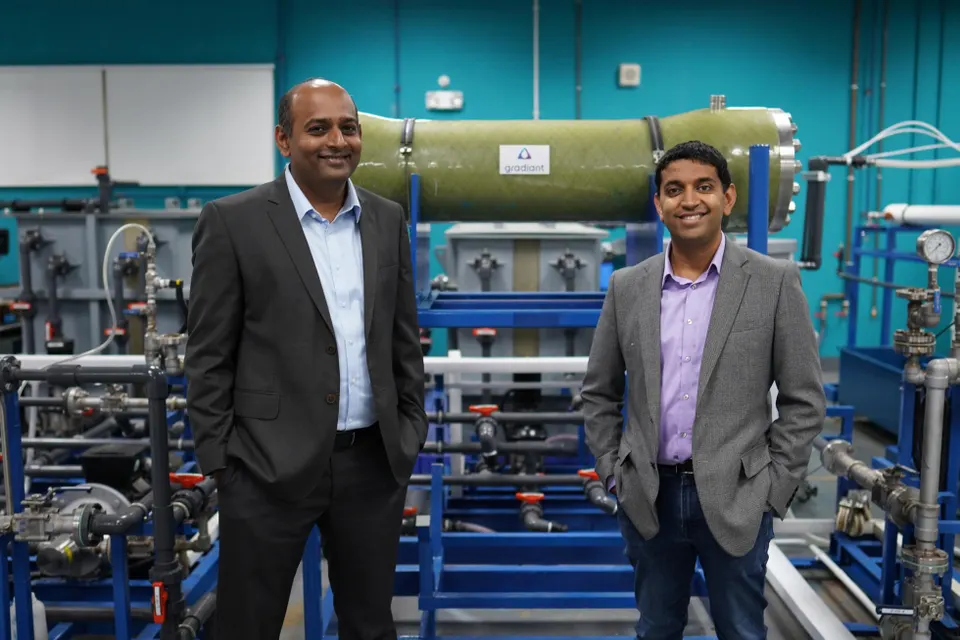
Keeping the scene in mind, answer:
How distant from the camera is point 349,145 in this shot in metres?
1.37

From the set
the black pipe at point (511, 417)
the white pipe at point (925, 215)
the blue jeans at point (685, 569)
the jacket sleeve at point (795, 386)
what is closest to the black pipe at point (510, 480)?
the black pipe at point (511, 417)

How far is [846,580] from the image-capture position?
9.20 ft

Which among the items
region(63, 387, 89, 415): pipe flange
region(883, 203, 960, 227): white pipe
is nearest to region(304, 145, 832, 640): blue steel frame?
region(63, 387, 89, 415): pipe flange

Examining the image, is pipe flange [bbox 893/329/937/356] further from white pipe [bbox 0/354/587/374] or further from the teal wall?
the teal wall

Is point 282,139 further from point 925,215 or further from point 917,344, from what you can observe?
point 925,215

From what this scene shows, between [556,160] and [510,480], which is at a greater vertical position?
[556,160]

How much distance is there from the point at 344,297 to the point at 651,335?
57 centimetres

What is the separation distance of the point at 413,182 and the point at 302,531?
1.04 meters

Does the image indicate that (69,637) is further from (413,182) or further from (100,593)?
(413,182)

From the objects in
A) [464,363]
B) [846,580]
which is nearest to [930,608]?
[846,580]

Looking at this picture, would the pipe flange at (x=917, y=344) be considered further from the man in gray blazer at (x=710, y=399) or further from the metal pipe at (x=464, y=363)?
the man in gray blazer at (x=710, y=399)

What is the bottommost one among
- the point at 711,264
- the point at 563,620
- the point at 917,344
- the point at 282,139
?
the point at 563,620

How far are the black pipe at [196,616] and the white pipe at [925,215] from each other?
365cm

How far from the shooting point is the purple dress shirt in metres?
1.38
